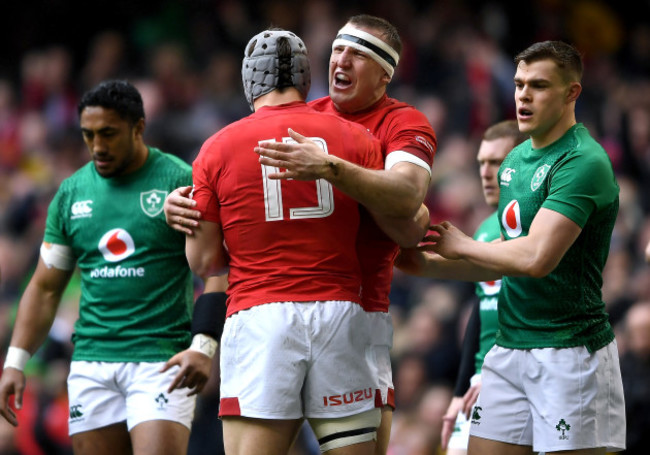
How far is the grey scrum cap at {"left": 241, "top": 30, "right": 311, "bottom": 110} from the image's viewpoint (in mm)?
4234

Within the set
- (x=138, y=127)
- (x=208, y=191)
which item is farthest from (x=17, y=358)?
(x=208, y=191)

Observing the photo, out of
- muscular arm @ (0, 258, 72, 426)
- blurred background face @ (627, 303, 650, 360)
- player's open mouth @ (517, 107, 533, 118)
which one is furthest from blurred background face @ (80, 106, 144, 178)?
blurred background face @ (627, 303, 650, 360)

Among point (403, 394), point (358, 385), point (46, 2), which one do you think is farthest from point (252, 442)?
point (46, 2)

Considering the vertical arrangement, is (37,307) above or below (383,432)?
above

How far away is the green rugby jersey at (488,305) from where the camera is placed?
5465 mm

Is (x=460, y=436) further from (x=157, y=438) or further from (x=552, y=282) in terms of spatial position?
(x=157, y=438)

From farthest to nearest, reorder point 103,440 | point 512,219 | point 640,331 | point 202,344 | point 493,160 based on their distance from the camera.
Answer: point 640,331
point 493,160
point 103,440
point 202,344
point 512,219

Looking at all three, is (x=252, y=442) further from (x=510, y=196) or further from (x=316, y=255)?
(x=510, y=196)

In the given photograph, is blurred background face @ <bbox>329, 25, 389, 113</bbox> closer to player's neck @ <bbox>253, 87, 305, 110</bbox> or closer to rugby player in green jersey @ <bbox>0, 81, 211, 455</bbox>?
player's neck @ <bbox>253, 87, 305, 110</bbox>

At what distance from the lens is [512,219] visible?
4.55 metres

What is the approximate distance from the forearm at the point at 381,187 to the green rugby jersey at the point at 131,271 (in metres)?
1.70

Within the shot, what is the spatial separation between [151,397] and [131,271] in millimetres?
676

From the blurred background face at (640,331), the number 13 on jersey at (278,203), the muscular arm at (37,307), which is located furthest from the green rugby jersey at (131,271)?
the blurred background face at (640,331)

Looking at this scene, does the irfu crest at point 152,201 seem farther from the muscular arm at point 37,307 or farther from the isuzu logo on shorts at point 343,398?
the isuzu logo on shorts at point 343,398
